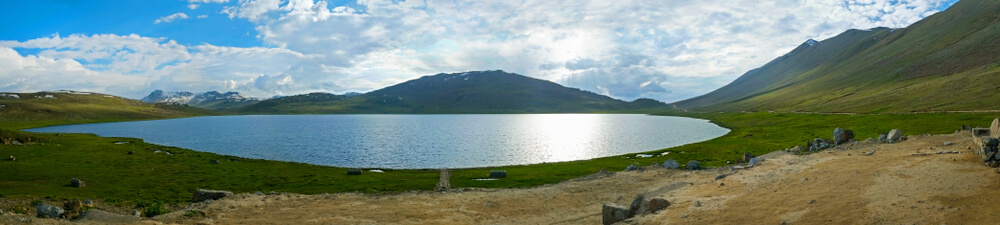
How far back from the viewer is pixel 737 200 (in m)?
25.4

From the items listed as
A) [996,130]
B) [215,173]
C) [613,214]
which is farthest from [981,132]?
[215,173]

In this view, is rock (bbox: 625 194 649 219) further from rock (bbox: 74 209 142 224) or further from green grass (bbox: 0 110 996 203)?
rock (bbox: 74 209 142 224)

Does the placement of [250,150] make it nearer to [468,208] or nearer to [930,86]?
[468,208]

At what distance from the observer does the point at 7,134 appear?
8619 cm

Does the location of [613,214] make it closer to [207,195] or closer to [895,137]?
[207,195]

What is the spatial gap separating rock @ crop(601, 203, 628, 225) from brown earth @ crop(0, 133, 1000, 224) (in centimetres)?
126

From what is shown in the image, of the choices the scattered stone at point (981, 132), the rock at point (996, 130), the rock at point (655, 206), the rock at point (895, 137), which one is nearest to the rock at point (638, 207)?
the rock at point (655, 206)

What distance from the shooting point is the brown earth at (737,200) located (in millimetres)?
19578

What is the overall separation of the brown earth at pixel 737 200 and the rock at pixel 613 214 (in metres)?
1.26

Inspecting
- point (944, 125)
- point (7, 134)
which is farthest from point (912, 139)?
point (7, 134)

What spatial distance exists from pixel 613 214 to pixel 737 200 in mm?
6927

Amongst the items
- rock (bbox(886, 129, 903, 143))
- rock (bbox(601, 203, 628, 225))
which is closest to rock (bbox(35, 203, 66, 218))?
rock (bbox(601, 203, 628, 225))

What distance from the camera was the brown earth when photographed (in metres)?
19.6

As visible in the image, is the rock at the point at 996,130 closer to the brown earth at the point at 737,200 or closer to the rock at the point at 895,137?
the brown earth at the point at 737,200
